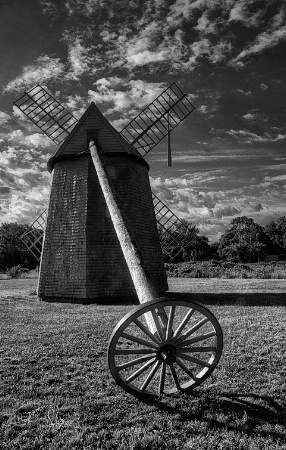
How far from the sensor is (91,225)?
48.8ft

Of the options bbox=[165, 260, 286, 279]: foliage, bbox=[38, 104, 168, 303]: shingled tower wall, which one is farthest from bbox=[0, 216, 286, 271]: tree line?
bbox=[38, 104, 168, 303]: shingled tower wall

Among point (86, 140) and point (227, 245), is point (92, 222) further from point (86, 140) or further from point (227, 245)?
point (227, 245)

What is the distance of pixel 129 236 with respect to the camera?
6.36 m

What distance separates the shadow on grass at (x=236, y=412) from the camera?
390 centimetres

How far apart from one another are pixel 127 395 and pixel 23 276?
36308 mm

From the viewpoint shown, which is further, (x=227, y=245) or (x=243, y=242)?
(x=227, y=245)

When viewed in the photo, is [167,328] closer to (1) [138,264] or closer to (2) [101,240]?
(1) [138,264]

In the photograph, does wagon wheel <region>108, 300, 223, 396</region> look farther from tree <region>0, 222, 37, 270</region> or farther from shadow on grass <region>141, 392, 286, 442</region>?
tree <region>0, 222, 37, 270</region>

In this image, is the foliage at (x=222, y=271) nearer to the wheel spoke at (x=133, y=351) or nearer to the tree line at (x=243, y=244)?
the tree line at (x=243, y=244)

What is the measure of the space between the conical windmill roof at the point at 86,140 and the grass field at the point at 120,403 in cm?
963

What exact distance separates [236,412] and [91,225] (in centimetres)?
1131

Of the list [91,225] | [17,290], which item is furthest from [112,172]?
[17,290]

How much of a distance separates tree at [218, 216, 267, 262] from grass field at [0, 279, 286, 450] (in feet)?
218

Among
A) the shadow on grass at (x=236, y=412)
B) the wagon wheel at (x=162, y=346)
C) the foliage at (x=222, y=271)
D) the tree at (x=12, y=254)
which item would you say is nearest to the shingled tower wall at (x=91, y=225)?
the wagon wheel at (x=162, y=346)
